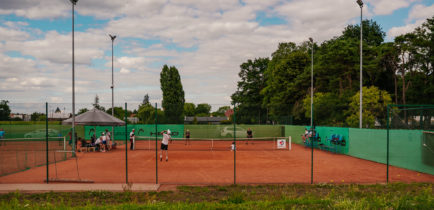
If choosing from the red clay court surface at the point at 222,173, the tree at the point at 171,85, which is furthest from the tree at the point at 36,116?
the tree at the point at 171,85

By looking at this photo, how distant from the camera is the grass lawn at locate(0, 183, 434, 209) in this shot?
682cm

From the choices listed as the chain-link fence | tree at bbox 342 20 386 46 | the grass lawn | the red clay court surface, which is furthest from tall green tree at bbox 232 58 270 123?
the grass lawn

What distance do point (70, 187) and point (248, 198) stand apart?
5756 mm

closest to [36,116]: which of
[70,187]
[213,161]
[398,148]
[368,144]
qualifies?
[70,187]

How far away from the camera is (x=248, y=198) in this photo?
803cm

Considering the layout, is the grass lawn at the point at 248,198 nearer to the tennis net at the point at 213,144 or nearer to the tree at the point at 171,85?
the tennis net at the point at 213,144

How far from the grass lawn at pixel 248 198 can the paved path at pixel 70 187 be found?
55 centimetres

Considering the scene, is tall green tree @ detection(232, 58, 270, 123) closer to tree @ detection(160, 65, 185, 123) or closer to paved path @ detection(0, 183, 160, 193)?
tree @ detection(160, 65, 185, 123)

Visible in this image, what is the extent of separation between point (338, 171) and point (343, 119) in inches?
885

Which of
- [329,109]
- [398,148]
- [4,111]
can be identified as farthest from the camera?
→ [329,109]

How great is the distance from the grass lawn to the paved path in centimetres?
55

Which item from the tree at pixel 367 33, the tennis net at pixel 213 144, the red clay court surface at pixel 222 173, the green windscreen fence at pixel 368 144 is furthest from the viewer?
the tree at pixel 367 33

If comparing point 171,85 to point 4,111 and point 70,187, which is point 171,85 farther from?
point 70,187

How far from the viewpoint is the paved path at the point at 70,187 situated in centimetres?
948
